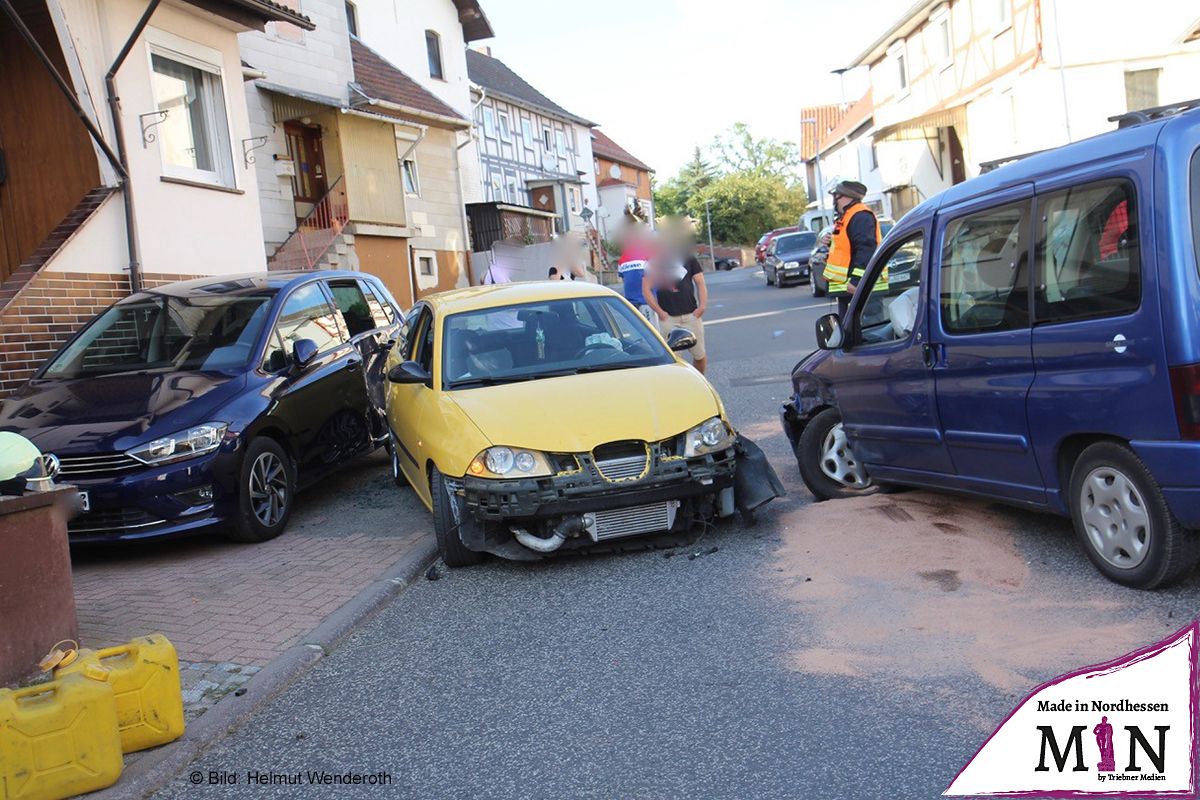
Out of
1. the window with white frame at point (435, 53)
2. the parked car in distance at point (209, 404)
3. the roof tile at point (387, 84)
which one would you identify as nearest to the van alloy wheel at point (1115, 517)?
the parked car in distance at point (209, 404)

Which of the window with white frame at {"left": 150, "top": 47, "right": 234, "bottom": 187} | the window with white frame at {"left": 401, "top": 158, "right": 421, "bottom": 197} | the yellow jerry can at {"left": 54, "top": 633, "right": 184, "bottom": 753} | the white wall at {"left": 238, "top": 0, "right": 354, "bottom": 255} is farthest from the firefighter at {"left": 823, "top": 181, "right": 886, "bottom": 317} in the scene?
the window with white frame at {"left": 401, "top": 158, "right": 421, "bottom": 197}

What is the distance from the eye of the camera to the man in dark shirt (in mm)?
11234

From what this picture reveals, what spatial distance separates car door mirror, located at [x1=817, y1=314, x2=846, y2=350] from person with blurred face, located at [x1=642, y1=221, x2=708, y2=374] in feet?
13.4

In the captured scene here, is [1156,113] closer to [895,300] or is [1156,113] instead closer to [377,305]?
[895,300]

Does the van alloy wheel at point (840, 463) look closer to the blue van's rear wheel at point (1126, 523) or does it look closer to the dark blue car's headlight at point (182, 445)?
the blue van's rear wheel at point (1126, 523)

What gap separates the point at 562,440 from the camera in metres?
5.86

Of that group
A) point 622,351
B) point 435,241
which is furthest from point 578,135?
point 622,351

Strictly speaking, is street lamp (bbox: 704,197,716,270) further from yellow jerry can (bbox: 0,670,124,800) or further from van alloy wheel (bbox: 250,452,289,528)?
yellow jerry can (bbox: 0,670,124,800)

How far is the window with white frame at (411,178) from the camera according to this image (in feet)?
95.0

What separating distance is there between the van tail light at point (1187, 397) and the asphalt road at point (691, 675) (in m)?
0.79

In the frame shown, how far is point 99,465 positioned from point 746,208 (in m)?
77.2

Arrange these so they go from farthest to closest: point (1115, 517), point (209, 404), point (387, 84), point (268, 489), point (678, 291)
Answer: point (387, 84)
point (678, 291)
point (268, 489)
point (209, 404)
point (1115, 517)

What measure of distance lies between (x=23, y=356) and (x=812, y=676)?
8.45m

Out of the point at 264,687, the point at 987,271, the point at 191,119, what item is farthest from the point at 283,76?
the point at 264,687
